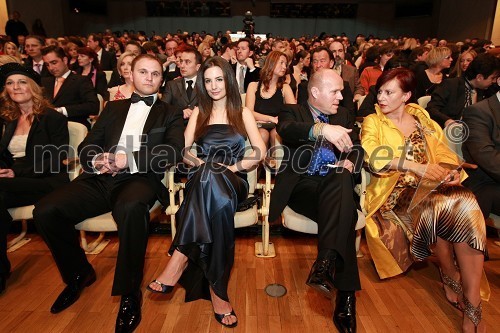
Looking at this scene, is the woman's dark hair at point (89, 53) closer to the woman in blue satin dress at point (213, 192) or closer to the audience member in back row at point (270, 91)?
the audience member in back row at point (270, 91)

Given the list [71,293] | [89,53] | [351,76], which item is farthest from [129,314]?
[351,76]

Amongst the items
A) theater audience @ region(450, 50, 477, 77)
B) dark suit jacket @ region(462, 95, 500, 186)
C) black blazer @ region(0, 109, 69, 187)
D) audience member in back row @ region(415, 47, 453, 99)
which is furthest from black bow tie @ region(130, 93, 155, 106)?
theater audience @ region(450, 50, 477, 77)

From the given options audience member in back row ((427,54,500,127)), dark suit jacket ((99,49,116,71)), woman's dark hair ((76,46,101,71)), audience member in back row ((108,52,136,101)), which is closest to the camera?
audience member in back row ((427,54,500,127))

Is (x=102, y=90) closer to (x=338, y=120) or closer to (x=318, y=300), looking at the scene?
(x=338, y=120)

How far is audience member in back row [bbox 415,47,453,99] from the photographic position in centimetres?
423

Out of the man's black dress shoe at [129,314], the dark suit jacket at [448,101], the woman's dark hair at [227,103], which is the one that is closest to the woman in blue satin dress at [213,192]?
the woman's dark hair at [227,103]

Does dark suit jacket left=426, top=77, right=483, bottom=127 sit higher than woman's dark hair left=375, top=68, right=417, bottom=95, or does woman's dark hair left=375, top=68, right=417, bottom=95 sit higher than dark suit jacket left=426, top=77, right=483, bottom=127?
woman's dark hair left=375, top=68, right=417, bottom=95

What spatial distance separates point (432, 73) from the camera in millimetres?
4359

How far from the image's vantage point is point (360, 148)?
7.65ft

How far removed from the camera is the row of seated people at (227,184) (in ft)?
6.59

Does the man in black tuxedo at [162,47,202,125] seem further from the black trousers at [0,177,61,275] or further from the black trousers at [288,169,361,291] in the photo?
the black trousers at [288,169,361,291]

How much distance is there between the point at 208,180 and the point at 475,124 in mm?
1853

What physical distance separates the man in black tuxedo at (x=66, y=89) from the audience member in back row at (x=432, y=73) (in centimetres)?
374

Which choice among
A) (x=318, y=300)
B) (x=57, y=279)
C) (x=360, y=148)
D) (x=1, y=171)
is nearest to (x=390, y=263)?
(x=318, y=300)
